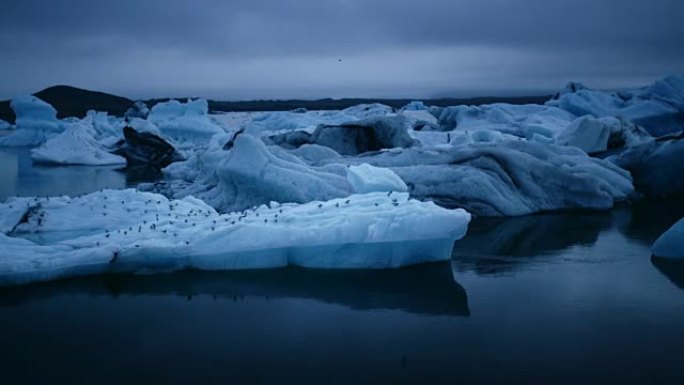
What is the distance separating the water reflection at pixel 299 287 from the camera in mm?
6598

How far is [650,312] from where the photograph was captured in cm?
629

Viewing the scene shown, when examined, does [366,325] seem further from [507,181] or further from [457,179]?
[507,181]

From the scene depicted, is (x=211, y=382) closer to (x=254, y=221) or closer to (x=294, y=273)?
(x=294, y=273)

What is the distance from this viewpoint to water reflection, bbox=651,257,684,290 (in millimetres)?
7457

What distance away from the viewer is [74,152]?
75.6 feet

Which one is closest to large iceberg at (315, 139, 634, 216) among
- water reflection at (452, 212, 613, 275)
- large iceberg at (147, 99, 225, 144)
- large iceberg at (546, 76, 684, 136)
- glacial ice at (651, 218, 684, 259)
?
water reflection at (452, 212, 613, 275)

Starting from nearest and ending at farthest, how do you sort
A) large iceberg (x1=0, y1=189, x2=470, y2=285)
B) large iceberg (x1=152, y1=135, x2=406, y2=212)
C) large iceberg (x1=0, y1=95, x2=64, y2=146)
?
large iceberg (x1=0, y1=189, x2=470, y2=285), large iceberg (x1=152, y1=135, x2=406, y2=212), large iceberg (x1=0, y1=95, x2=64, y2=146)

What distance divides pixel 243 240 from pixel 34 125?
95.3 ft

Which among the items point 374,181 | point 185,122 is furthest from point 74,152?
point 374,181

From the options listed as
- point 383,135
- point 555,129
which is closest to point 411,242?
point 383,135

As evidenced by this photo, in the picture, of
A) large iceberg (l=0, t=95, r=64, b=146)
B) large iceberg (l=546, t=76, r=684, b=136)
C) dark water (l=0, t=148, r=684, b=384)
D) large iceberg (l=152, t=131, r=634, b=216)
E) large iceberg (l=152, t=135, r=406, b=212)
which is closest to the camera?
dark water (l=0, t=148, r=684, b=384)

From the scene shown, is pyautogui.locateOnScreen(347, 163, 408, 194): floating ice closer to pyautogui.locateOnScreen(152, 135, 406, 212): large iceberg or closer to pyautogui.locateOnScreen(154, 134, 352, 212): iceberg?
pyautogui.locateOnScreen(152, 135, 406, 212): large iceberg

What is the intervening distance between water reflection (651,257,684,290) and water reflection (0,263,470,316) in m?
2.68

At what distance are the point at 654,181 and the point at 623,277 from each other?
783 centimetres
